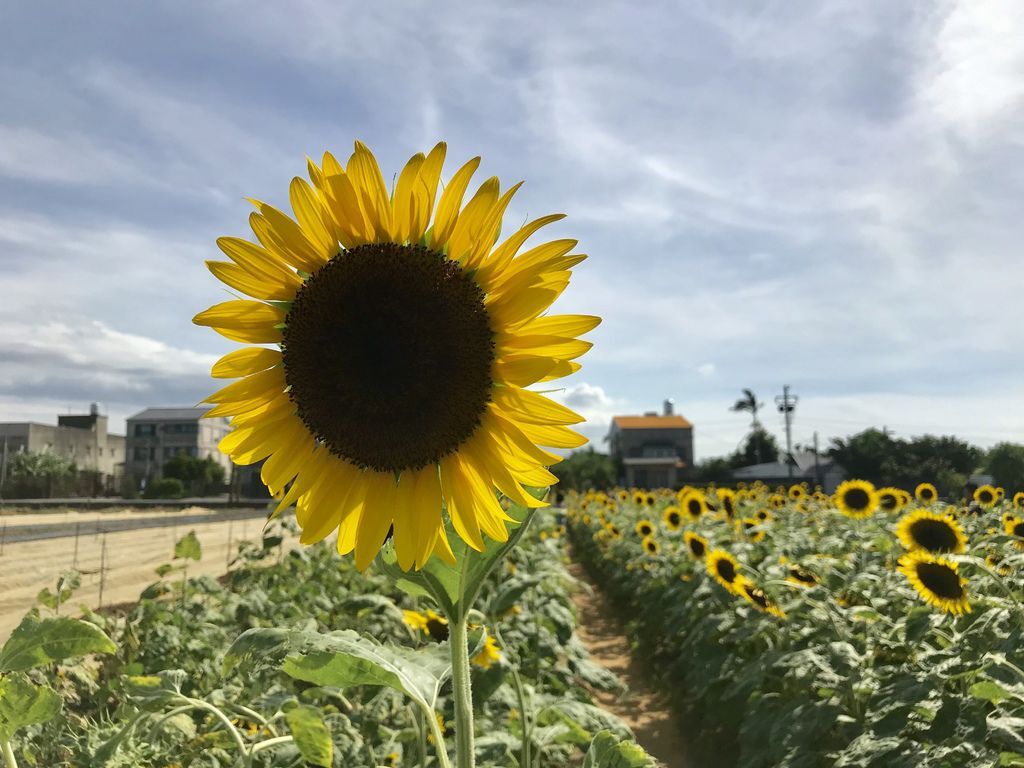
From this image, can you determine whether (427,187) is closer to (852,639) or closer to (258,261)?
(258,261)

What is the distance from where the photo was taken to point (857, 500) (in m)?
7.50

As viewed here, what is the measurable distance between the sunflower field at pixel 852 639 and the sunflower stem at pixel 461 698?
1.71 m

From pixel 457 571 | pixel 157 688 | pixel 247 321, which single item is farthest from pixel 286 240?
pixel 157 688

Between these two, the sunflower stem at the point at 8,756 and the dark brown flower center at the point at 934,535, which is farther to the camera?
the dark brown flower center at the point at 934,535

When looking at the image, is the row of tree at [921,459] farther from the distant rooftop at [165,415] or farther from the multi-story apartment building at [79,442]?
the distant rooftop at [165,415]

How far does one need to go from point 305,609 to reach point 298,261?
11.7ft

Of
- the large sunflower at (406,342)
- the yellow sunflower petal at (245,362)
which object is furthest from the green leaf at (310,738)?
the yellow sunflower petal at (245,362)

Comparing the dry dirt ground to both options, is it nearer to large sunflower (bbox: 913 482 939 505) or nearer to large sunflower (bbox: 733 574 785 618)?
large sunflower (bbox: 733 574 785 618)

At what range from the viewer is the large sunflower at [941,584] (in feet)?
11.1

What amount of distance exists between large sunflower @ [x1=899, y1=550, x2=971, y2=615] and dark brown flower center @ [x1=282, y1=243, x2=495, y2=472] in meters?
3.00

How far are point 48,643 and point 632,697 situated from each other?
291cm

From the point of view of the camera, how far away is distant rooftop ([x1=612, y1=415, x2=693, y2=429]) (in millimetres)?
83375

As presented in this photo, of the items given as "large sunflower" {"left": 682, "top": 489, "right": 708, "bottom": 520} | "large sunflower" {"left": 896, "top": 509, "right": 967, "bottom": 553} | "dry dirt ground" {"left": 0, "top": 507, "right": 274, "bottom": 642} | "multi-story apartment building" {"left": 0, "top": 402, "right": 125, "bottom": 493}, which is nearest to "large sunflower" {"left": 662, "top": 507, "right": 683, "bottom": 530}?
"large sunflower" {"left": 682, "top": 489, "right": 708, "bottom": 520}

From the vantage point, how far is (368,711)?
2.84m
